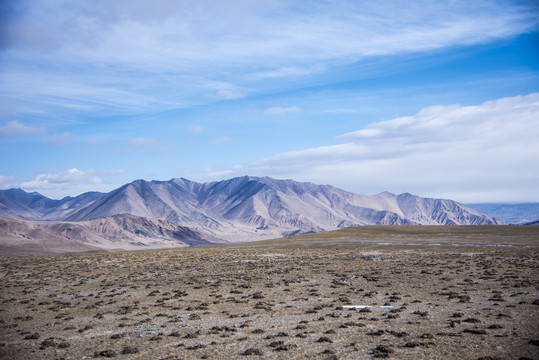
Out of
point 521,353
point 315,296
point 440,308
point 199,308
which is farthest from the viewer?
point 315,296

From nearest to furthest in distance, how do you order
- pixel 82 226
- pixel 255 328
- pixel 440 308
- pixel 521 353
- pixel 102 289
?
1. pixel 521 353
2. pixel 255 328
3. pixel 440 308
4. pixel 102 289
5. pixel 82 226

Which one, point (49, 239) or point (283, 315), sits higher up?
point (283, 315)

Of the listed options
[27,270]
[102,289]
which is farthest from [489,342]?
[27,270]

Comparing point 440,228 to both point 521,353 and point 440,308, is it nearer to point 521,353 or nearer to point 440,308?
point 440,308

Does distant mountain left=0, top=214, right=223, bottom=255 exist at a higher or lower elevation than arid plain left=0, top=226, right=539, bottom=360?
lower

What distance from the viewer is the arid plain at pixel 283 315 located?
43.5 ft

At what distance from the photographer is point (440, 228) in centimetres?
9694

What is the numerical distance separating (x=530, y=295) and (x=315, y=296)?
10747 millimetres

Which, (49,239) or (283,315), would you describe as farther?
(49,239)

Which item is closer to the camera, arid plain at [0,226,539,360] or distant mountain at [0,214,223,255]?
arid plain at [0,226,539,360]

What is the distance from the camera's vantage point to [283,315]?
60.5 feet

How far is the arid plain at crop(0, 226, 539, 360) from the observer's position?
13250 millimetres

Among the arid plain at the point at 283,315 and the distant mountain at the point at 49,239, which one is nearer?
the arid plain at the point at 283,315

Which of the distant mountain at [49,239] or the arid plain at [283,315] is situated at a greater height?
the arid plain at [283,315]
